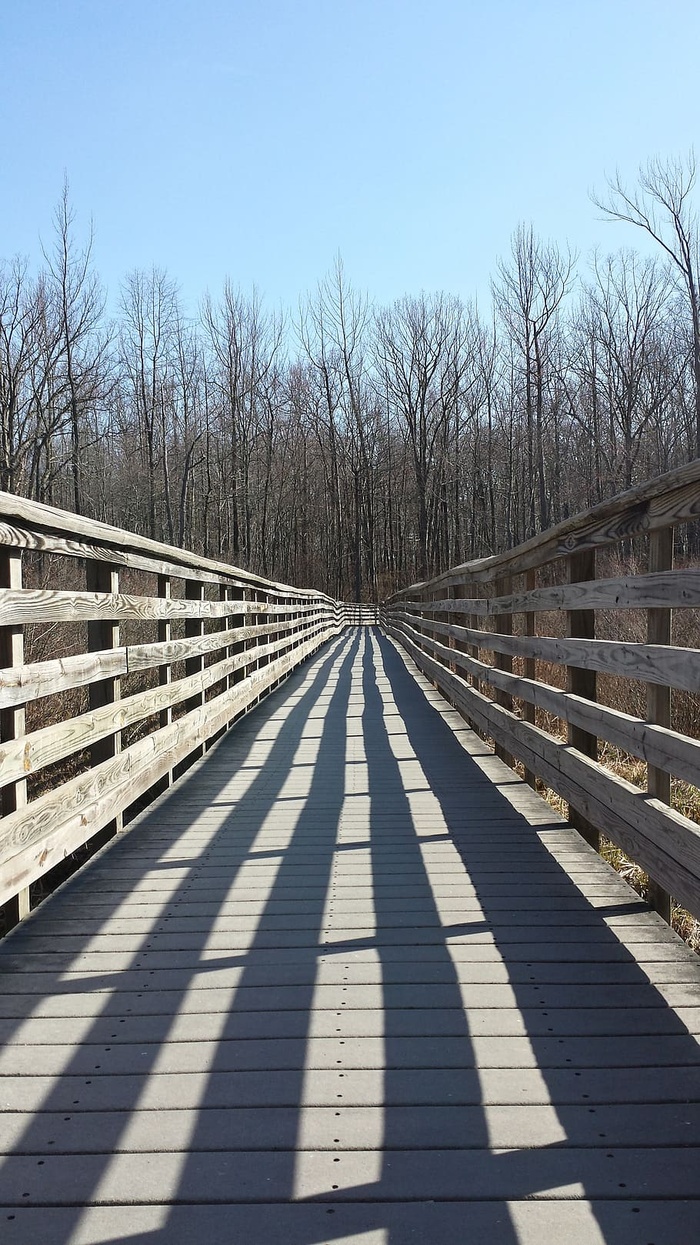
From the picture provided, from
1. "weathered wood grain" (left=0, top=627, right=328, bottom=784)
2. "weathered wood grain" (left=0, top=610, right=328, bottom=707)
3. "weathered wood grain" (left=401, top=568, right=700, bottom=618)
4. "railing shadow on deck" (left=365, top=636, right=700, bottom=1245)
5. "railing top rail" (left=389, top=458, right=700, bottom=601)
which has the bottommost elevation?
"railing shadow on deck" (left=365, top=636, right=700, bottom=1245)

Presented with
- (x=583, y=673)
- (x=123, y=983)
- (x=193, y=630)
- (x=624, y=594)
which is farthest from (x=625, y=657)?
(x=193, y=630)

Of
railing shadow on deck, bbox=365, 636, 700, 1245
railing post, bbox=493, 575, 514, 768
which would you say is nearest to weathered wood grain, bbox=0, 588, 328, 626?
railing shadow on deck, bbox=365, 636, 700, 1245

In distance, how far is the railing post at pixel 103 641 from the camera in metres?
4.07

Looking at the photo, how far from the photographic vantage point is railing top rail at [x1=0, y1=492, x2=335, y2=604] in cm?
291

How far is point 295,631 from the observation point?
574 inches

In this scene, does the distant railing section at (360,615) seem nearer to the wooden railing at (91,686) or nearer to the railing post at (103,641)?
the wooden railing at (91,686)

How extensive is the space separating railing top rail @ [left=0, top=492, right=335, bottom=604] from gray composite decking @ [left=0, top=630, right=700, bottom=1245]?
1324mm

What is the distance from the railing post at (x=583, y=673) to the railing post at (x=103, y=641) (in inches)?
79.8

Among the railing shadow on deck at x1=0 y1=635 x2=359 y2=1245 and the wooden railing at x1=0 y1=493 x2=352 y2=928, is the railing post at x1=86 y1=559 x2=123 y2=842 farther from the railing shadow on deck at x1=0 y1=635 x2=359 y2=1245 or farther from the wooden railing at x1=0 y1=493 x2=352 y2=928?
the railing shadow on deck at x1=0 y1=635 x2=359 y2=1245

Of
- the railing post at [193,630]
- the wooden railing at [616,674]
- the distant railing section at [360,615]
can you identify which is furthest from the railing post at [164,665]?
the distant railing section at [360,615]

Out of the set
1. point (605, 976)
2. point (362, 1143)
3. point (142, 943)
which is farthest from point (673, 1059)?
point (142, 943)

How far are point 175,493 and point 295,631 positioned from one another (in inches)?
1270

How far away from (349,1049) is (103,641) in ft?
7.74

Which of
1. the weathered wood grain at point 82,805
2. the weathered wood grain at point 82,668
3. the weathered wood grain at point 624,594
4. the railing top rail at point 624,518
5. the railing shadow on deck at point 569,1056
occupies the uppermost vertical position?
the railing top rail at point 624,518
